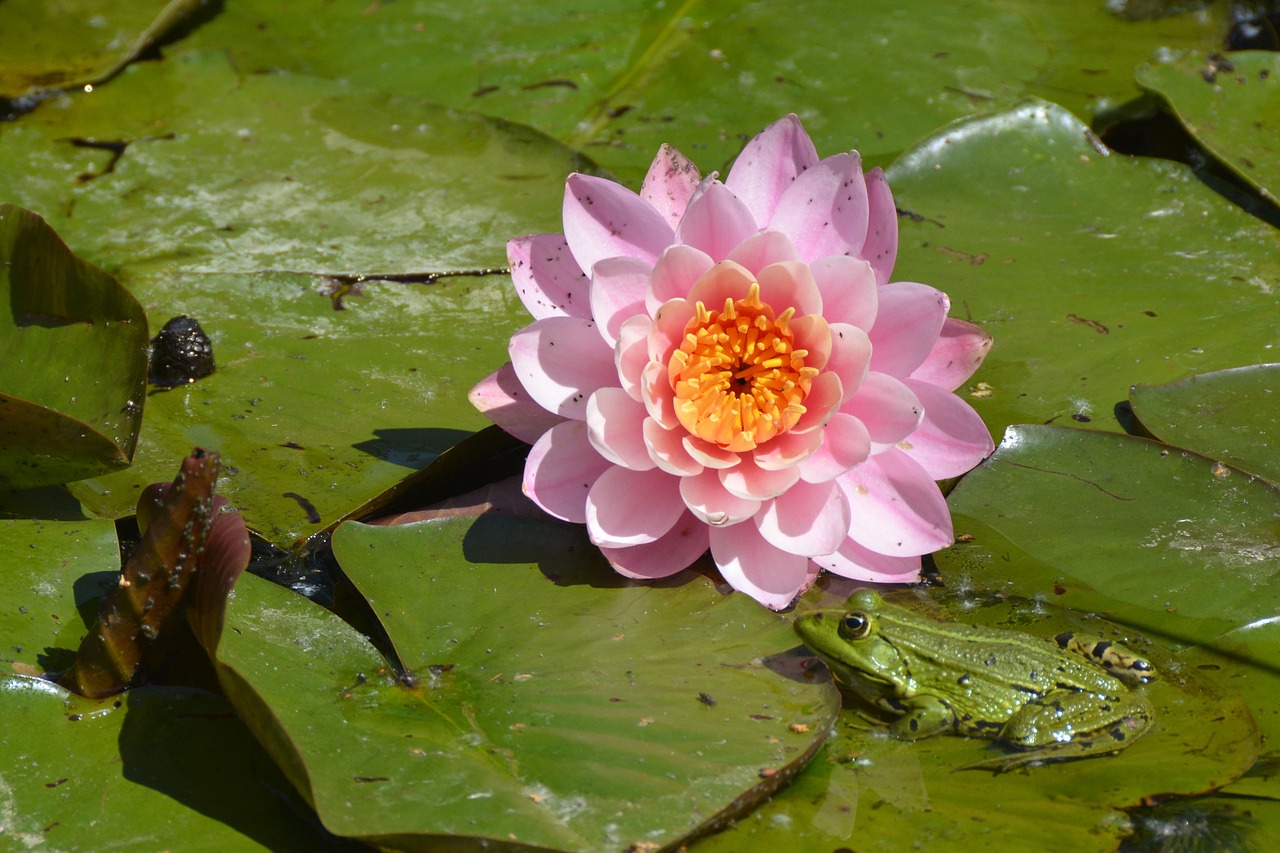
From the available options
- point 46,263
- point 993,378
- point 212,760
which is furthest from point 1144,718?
point 46,263

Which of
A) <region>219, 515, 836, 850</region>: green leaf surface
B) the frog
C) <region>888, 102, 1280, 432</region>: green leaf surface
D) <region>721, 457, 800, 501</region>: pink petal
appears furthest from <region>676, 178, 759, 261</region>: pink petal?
<region>888, 102, 1280, 432</region>: green leaf surface

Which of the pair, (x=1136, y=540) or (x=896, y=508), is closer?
(x=896, y=508)

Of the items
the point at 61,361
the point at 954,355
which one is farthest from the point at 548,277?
the point at 61,361

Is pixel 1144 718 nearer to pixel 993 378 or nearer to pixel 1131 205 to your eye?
pixel 993 378

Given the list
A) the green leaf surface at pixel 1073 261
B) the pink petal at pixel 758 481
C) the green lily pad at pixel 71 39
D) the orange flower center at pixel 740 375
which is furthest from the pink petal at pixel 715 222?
the green lily pad at pixel 71 39

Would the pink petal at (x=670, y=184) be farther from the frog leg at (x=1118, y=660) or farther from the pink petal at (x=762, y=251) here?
the frog leg at (x=1118, y=660)

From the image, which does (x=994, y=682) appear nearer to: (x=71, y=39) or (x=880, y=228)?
(x=880, y=228)
